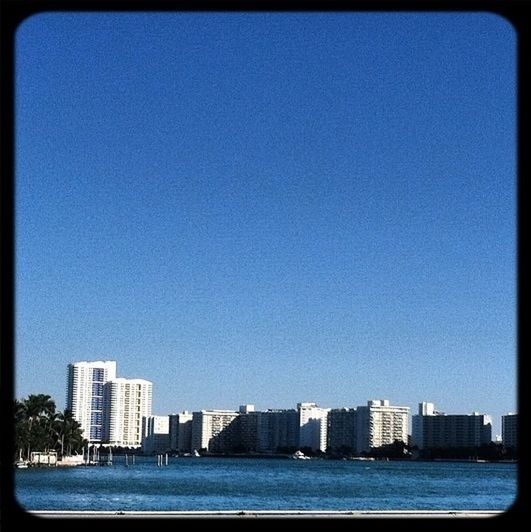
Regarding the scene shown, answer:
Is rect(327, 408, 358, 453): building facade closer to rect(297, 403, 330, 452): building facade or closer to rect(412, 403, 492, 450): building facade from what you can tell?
rect(297, 403, 330, 452): building facade

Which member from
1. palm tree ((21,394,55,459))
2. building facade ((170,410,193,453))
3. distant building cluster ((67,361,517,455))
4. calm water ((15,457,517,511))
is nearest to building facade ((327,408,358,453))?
distant building cluster ((67,361,517,455))

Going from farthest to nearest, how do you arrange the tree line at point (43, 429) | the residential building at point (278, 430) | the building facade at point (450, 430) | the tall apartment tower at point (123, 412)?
the tall apartment tower at point (123, 412) < the residential building at point (278, 430) < the building facade at point (450, 430) < the tree line at point (43, 429)

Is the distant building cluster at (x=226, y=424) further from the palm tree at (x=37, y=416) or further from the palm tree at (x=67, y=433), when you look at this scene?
the palm tree at (x=37, y=416)

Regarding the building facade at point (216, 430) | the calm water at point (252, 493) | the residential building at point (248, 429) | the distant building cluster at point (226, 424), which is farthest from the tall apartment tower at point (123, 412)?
the calm water at point (252, 493)

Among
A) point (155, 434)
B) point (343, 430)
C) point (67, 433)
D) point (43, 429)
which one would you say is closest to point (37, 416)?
point (43, 429)

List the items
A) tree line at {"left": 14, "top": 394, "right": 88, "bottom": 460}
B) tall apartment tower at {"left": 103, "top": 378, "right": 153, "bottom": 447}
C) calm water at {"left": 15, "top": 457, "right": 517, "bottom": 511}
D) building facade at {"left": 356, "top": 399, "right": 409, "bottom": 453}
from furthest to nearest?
tall apartment tower at {"left": 103, "top": 378, "right": 153, "bottom": 447} < building facade at {"left": 356, "top": 399, "right": 409, "bottom": 453} < tree line at {"left": 14, "top": 394, "right": 88, "bottom": 460} < calm water at {"left": 15, "top": 457, "right": 517, "bottom": 511}

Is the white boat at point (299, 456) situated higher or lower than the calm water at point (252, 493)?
lower

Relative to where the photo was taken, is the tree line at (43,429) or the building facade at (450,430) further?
the building facade at (450,430)
